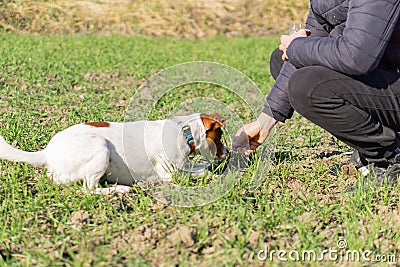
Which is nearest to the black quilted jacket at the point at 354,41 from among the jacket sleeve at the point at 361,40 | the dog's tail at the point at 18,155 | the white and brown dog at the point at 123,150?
the jacket sleeve at the point at 361,40

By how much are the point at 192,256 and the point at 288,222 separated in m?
0.61

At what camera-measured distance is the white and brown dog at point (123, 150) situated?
3389 mm

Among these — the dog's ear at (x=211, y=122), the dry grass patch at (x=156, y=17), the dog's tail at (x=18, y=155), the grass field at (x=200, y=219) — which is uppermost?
the dog's ear at (x=211, y=122)

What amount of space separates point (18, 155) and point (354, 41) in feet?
6.32

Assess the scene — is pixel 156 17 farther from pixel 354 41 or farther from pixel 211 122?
pixel 354 41

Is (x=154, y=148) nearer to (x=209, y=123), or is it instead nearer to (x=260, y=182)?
(x=209, y=123)

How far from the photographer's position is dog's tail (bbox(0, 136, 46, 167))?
11.0 ft

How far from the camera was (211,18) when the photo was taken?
549 inches

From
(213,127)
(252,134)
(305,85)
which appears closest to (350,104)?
(305,85)

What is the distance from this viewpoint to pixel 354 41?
3119 mm

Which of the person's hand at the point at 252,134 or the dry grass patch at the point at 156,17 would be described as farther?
the dry grass patch at the point at 156,17

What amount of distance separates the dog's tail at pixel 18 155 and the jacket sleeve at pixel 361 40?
167 cm

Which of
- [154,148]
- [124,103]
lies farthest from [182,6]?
[154,148]

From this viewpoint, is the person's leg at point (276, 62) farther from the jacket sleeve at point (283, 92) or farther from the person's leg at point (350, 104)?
the person's leg at point (350, 104)
